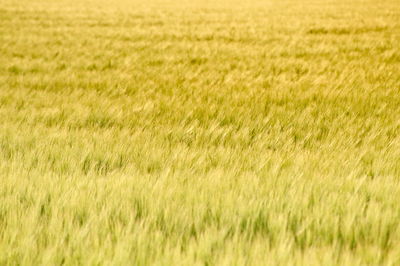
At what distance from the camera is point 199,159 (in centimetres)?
291

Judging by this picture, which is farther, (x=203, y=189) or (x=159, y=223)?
(x=203, y=189)

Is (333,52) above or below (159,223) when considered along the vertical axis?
below

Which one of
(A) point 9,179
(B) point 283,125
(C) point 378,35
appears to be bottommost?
(C) point 378,35

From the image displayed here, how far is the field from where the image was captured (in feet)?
5.83

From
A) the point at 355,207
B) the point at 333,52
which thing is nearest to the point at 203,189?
the point at 355,207

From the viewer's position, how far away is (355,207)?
6.71ft

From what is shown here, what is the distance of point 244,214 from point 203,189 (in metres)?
0.27

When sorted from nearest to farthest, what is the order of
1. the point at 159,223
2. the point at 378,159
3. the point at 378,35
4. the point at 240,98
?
the point at 159,223 → the point at 378,159 → the point at 240,98 → the point at 378,35

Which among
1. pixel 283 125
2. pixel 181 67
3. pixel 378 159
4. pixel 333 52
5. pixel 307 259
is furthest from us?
pixel 333 52

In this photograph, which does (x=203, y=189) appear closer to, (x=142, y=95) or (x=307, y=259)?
(x=307, y=259)

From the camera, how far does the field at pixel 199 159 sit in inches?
70.0

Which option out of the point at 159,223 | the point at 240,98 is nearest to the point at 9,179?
the point at 159,223

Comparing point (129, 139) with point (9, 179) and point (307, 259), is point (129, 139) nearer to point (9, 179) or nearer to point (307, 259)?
point (9, 179)

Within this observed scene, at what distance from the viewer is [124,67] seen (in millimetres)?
7332
